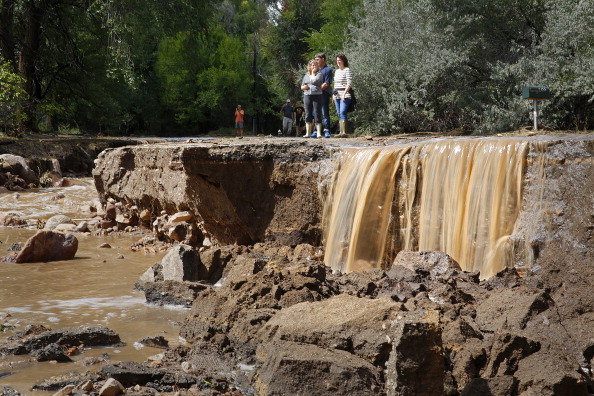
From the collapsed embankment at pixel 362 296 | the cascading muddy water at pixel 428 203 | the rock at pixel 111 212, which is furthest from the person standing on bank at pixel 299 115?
the cascading muddy water at pixel 428 203

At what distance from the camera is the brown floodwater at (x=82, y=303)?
508 cm

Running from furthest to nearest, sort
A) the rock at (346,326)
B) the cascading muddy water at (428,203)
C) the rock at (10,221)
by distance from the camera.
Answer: the rock at (10,221) < the cascading muddy water at (428,203) < the rock at (346,326)

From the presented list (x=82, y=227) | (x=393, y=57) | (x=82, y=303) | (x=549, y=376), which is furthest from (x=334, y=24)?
(x=549, y=376)

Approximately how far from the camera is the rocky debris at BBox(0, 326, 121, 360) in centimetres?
525

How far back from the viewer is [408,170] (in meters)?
8.17

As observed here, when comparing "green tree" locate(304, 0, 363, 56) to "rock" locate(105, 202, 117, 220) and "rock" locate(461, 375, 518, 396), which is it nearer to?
"rock" locate(105, 202, 117, 220)

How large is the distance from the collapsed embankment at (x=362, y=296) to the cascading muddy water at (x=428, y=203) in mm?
162

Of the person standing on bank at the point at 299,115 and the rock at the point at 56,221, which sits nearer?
the rock at the point at 56,221

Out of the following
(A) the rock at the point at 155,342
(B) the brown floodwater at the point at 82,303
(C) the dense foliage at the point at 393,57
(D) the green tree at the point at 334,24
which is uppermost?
(D) the green tree at the point at 334,24

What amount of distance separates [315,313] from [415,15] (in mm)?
16304

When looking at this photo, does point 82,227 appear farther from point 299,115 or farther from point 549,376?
point 549,376

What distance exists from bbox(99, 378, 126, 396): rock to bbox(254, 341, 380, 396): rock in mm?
904

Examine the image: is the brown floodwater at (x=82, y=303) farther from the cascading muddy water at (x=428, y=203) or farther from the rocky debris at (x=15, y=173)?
the rocky debris at (x=15, y=173)

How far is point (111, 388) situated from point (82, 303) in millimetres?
3196
